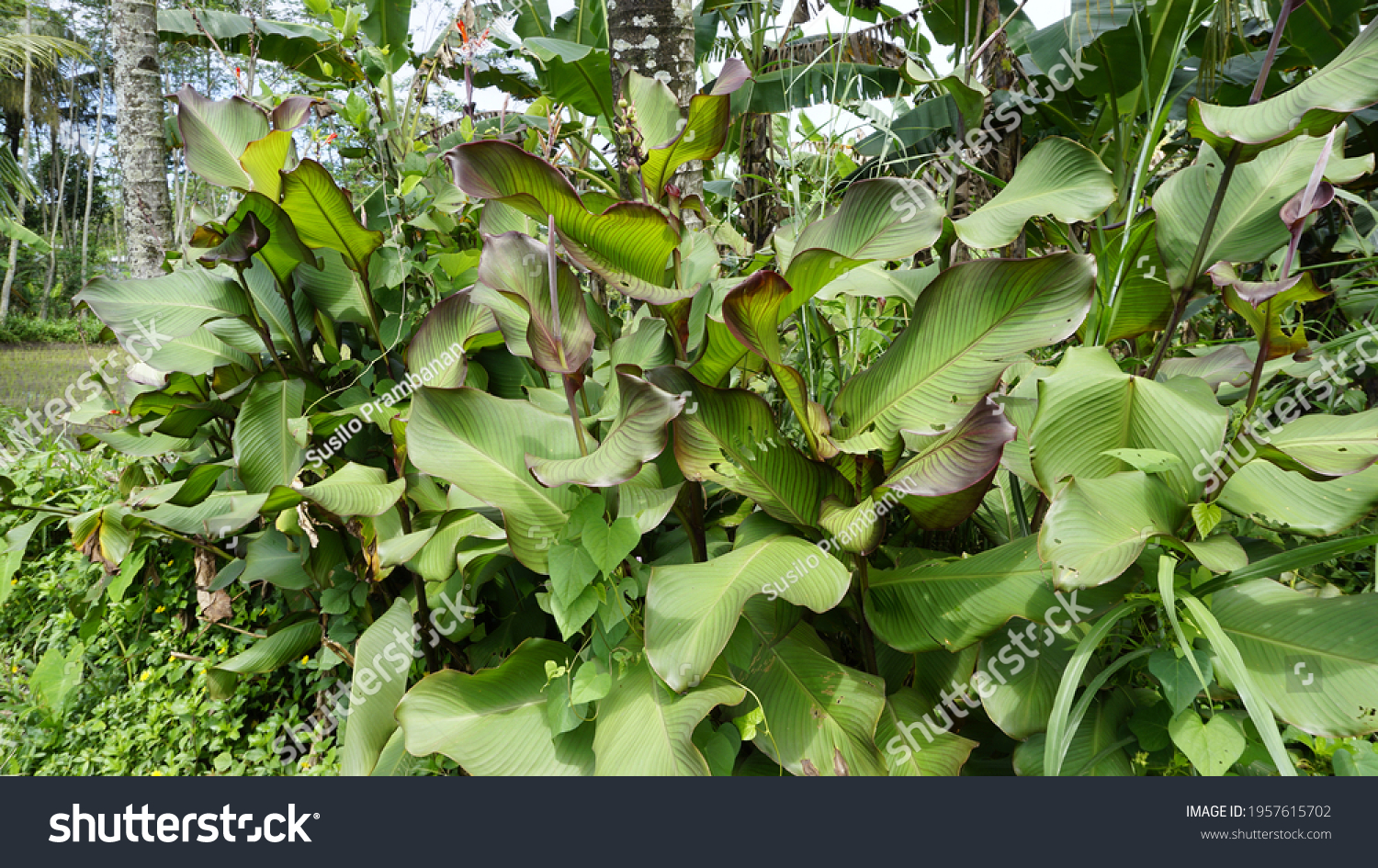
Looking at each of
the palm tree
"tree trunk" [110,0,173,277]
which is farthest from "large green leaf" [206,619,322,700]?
the palm tree

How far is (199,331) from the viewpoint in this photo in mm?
1783

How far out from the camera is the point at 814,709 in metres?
1.12

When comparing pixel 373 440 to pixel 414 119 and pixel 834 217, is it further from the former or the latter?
pixel 834 217

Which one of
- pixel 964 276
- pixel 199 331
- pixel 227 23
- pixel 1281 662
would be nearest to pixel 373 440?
pixel 199 331

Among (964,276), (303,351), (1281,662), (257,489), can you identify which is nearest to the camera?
(1281,662)

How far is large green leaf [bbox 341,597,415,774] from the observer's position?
128cm

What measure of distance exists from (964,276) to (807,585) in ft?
1.61

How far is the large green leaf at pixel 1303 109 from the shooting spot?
101 cm

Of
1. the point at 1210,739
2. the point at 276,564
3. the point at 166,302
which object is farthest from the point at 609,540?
the point at 166,302

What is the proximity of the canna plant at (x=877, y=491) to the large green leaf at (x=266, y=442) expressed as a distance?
0.12 metres

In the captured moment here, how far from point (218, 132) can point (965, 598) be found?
1758 millimetres

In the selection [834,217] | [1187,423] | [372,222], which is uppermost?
[372,222]
